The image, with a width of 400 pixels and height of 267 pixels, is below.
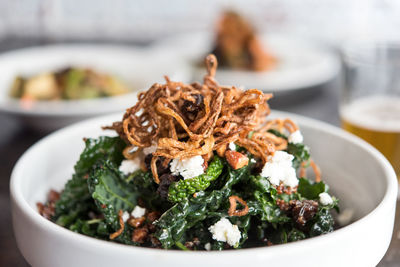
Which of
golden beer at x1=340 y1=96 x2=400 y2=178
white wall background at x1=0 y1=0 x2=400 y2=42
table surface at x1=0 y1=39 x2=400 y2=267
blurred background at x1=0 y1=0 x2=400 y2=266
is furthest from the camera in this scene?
white wall background at x1=0 y1=0 x2=400 y2=42

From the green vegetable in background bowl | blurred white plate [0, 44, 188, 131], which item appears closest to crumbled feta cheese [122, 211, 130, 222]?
blurred white plate [0, 44, 188, 131]

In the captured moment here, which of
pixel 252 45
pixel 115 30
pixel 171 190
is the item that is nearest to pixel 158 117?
pixel 171 190

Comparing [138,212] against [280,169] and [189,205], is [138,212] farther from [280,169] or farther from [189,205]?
[280,169]

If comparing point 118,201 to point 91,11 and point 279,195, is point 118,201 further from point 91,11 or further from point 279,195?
point 91,11

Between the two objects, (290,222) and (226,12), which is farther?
(226,12)

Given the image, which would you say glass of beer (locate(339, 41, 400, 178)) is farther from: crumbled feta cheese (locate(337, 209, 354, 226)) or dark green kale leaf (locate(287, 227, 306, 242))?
dark green kale leaf (locate(287, 227, 306, 242))

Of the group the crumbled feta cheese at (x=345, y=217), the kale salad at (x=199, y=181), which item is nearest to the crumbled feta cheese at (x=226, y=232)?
the kale salad at (x=199, y=181)
